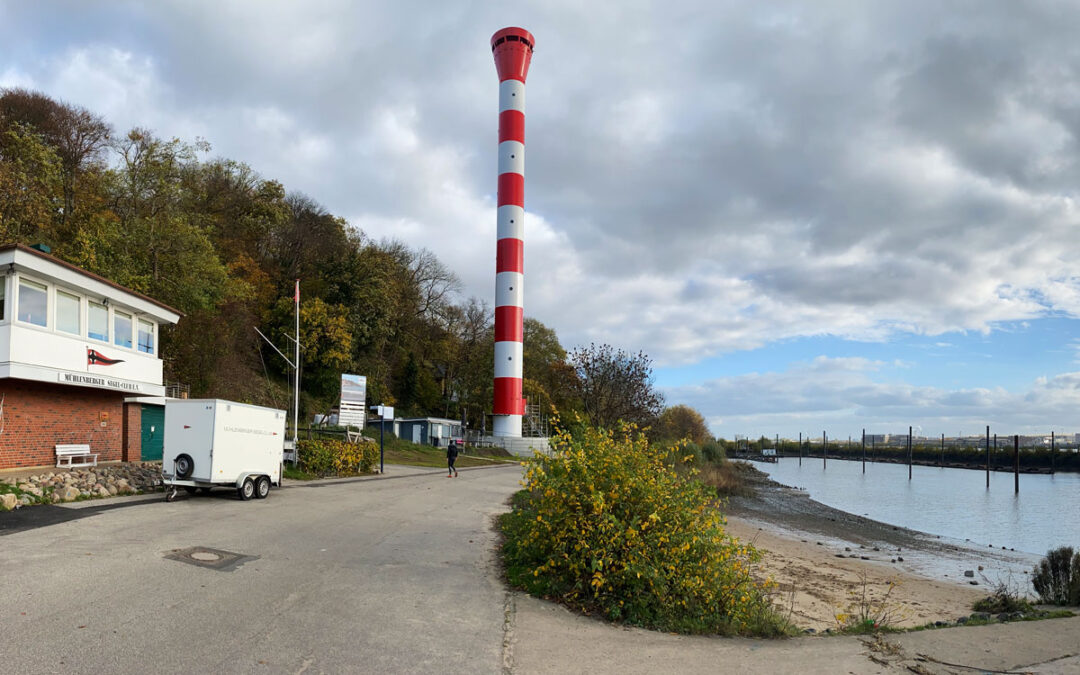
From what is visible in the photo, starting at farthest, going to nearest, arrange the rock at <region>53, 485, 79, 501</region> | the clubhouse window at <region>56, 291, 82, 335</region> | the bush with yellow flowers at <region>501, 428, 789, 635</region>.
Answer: the clubhouse window at <region>56, 291, 82, 335</region>
the rock at <region>53, 485, 79, 501</region>
the bush with yellow flowers at <region>501, 428, 789, 635</region>

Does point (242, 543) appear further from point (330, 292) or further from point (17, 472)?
point (330, 292)

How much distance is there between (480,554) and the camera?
34.5 feet

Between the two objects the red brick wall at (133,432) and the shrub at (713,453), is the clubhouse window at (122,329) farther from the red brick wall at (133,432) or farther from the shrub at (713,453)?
the shrub at (713,453)

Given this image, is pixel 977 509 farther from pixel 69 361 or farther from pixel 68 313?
pixel 68 313

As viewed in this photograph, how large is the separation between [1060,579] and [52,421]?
23.0 metres

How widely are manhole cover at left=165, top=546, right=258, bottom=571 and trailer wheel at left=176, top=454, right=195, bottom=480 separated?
242 inches

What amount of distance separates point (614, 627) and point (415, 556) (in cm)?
420

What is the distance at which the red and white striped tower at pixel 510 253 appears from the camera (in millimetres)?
43938

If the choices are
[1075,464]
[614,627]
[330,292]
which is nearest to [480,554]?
[614,627]

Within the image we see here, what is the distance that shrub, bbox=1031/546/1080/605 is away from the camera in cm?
1076

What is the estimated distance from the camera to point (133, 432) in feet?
69.5

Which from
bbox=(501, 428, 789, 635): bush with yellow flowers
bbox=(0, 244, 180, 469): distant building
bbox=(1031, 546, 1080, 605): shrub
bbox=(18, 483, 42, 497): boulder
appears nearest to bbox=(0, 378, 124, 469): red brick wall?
bbox=(0, 244, 180, 469): distant building

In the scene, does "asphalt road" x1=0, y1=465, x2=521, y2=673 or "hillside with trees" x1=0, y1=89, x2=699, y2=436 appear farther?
"hillside with trees" x1=0, y1=89, x2=699, y2=436

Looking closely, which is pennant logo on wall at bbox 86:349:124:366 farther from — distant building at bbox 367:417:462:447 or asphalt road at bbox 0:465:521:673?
distant building at bbox 367:417:462:447
